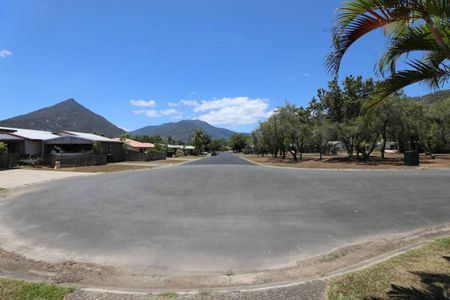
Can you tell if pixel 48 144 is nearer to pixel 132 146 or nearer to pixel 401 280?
pixel 132 146

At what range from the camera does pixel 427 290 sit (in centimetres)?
383

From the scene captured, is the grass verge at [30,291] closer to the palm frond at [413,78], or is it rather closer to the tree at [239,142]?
the palm frond at [413,78]

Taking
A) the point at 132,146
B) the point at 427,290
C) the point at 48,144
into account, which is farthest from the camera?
the point at 132,146

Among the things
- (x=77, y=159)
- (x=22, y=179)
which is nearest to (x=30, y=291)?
(x=22, y=179)

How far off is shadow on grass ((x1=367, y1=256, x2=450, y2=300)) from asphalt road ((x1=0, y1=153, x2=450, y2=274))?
5.91 feet

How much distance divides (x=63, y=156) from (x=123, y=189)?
22.9 metres

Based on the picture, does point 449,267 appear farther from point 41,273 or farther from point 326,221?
point 41,273

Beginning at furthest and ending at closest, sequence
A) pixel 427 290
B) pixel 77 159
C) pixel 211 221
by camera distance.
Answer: pixel 77 159
pixel 211 221
pixel 427 290

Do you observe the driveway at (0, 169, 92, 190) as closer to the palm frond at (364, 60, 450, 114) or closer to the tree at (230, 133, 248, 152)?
the palm frond at (364, 60, 450, 114)

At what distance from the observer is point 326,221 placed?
799 cm

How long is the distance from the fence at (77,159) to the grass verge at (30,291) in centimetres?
3122

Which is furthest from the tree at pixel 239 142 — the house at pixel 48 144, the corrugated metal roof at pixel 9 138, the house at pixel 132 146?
the corrugated metal roof at pixel 9 138

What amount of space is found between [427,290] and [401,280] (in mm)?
348

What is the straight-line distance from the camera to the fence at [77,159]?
32.8 meters
